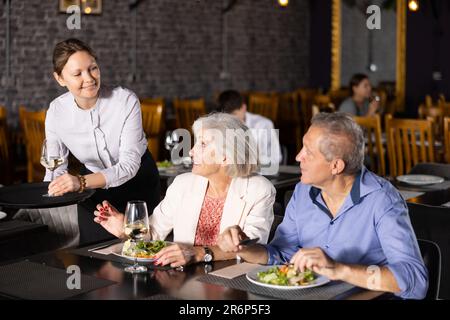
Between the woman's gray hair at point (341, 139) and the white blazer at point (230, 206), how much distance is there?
18.0 inches

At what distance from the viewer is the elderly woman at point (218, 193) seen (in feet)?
8.02

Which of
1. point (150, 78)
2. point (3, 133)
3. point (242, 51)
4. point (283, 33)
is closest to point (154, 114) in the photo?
point (3, 133)

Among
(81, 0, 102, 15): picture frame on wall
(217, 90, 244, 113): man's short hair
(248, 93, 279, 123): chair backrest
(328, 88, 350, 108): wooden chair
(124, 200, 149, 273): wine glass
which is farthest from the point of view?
(328, 88, 350, 108): wooden chair

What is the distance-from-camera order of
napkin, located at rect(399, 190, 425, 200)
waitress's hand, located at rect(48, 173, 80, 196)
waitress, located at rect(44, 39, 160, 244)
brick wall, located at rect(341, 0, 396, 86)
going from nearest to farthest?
waitress's hand, located at rect(48, 173, 80, 196) → waitress, located at rect(44, 39, 160, 244) → napkin, located at rect(399, 190, 425, 200) → brick wall, located at rect(341, 0, 396, 86)

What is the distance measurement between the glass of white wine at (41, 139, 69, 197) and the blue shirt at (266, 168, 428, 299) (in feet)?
3.79

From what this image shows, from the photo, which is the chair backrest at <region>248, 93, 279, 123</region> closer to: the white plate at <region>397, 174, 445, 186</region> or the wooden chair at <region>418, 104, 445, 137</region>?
the wooden chair at <region>418, 104, 445, 137</region>

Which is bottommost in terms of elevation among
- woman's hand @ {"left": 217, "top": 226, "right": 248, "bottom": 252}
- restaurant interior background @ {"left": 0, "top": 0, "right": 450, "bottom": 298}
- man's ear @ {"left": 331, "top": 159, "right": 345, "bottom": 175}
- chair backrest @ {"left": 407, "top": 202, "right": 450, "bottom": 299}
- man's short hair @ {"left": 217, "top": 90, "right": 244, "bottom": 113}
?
chair backrest @ {"left": 407, "top": 202, "right": 450, "bottom": 299}

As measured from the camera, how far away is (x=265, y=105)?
8.02 m

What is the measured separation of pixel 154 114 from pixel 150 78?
1837 millimetres

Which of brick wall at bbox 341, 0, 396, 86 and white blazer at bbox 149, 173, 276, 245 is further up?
brick wall at bbox 341, 0, 396, 86

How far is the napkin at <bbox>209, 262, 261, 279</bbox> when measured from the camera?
2.06 m

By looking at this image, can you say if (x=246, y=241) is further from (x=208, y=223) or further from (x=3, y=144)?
(x=3, y=144)

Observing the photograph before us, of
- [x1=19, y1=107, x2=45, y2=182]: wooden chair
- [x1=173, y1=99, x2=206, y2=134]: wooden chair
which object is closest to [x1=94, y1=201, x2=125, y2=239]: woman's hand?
[x1=19, y1=107, x2=45, y2=182]: wooden chair

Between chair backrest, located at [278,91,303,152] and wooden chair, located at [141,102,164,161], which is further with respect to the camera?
chair backrest, located at [278,91,303,152]
